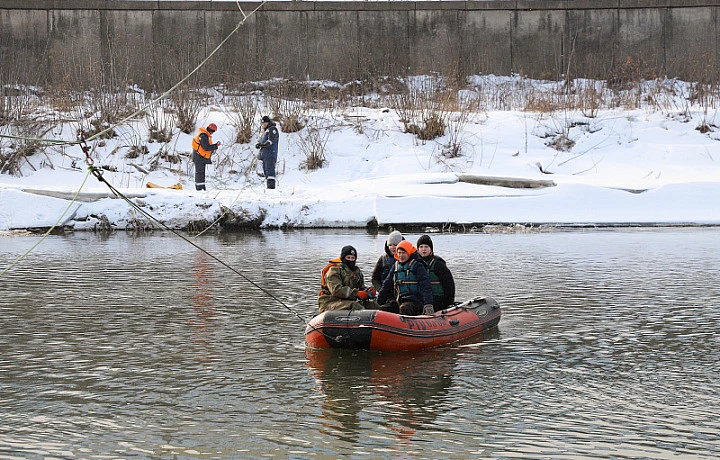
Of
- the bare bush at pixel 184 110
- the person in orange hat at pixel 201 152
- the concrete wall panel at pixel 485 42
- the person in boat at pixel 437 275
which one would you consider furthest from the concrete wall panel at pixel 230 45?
the person in boat at pixel 437 275

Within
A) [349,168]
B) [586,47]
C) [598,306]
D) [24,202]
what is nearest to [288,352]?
[598,306]

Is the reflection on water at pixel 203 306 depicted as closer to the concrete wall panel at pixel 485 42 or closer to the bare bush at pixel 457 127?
the bare bush at pixel 457 127

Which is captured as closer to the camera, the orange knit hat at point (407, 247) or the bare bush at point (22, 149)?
the orange knit hat at point (407, 247)

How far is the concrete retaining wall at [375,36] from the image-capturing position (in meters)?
31.6

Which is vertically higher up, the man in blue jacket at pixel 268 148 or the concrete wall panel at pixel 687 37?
the concrete wall panel at pixel 687 37

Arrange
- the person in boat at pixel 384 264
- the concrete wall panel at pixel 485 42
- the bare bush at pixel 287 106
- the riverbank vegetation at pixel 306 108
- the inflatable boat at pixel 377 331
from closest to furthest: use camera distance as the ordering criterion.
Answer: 1. the inflatable boat at pixel 377 331
2. the person in boat at pixel 384 264
3. the riverbank vegetation at pixel 306 108
4. the bare bush at pixel 287 106
5. the concrete wall panel at pixel 485 42

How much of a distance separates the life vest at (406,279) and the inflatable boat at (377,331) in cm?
49

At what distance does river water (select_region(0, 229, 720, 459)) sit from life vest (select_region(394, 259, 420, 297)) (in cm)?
86

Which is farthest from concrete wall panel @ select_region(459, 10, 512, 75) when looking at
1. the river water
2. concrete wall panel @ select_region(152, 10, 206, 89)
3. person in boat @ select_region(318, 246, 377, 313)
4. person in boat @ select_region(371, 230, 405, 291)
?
person in boat @ select_region(318, 246, 377, 313)

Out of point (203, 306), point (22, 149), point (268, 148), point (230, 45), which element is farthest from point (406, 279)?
point (230, 45)

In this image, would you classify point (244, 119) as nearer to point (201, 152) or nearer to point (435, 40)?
point (201, 152)

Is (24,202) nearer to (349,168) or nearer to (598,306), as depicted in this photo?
(349,168)

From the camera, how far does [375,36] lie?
3219 cm

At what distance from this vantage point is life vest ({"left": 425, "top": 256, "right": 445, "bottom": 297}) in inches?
409
